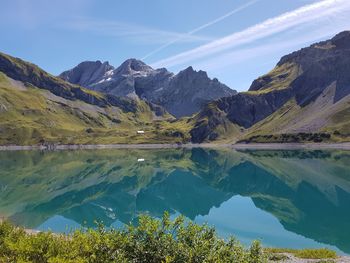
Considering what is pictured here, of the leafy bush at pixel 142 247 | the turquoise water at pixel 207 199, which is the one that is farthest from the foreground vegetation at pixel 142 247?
the turquoise water at pixel 207 199

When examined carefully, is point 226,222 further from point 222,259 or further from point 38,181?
point 38,181

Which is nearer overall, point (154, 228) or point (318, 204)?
point (154, 228)

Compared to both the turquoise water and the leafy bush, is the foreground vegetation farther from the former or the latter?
the turquoise water

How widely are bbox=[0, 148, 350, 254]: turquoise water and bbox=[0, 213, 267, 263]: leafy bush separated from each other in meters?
23.3

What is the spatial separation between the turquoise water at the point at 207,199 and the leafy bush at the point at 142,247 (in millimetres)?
23266

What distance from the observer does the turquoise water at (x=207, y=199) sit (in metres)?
71.8

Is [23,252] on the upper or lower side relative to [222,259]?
upper

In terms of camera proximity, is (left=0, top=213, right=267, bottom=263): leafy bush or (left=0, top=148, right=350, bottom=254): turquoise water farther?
(left=0, top=148, right=350, bottom=254): turquoise water

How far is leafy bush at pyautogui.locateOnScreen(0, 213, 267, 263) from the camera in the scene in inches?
852

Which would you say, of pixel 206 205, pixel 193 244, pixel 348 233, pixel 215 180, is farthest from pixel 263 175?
pixel 193 244

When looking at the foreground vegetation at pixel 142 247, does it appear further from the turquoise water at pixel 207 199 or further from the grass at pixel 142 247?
the turquoise water at pixel 207 199

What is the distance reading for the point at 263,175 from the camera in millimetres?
157875

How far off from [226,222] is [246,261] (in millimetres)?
59843

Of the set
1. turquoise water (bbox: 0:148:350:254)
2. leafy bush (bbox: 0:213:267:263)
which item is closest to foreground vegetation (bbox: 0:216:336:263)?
leafy bush (bbox: 0:213:267:263)
